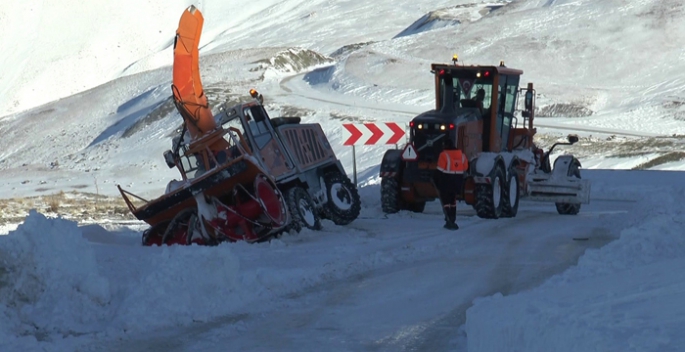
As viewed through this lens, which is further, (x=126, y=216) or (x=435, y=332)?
(x=126, y=216)

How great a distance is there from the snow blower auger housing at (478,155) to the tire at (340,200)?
66 centimetres

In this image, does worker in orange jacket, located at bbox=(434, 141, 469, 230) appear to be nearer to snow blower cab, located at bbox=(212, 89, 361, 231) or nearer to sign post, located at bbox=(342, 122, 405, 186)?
snow blower cab, located at bbox=(212, 89, 361, 231)

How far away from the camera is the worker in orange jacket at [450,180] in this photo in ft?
51.4

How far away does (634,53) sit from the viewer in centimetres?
5944

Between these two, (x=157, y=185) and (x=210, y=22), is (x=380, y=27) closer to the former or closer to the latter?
(x=210, y=22)

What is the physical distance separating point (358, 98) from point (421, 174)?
3717 centimetres

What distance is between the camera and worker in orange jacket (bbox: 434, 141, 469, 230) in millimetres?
15664

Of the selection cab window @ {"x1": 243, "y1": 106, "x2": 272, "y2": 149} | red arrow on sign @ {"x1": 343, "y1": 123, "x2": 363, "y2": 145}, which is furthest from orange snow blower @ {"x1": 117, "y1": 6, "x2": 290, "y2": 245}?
red arrow on sign @ {"x1": 343, "y1": 123, "x2": 363, "y2": 145}

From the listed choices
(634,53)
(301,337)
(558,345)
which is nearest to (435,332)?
(301,337)

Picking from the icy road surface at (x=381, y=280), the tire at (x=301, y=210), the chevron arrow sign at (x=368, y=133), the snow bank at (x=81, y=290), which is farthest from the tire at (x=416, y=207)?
the snow bank at (x=81, y=290)

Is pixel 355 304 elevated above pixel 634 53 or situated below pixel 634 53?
above

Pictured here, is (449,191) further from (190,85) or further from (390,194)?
(190,85)

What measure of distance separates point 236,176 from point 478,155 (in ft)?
16.7

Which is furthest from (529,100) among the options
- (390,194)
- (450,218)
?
(450,218)
